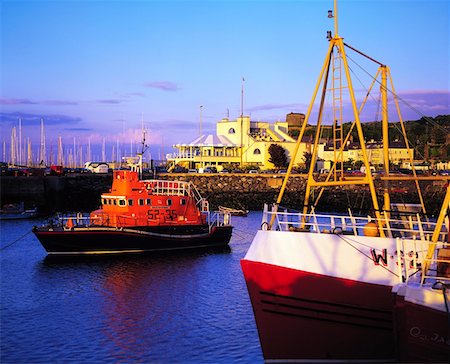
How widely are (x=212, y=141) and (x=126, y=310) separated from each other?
271 ft

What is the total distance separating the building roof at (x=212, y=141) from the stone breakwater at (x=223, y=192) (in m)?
23.4

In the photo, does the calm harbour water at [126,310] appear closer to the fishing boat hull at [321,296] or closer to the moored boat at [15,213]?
the fishing boat hull at [321,296]

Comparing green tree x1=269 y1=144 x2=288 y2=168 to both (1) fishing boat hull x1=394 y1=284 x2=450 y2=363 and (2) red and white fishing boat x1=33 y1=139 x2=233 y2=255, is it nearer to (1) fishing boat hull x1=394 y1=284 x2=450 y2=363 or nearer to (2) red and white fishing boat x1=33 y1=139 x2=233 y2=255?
(2) red and white fishing boat x1=33 y1=139 x2=233 y2=255

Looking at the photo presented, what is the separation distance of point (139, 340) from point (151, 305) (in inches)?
186

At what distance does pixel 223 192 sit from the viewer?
77.5 meters

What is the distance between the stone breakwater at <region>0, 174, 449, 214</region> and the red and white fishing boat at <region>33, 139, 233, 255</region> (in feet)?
80.2

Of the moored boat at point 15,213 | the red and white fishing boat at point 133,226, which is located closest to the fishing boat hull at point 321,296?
the red and white fishing boat at point 133,226

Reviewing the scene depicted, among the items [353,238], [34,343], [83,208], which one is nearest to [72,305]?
[34,343]

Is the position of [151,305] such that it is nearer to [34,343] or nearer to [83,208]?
[34,343]

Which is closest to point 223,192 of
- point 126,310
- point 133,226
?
point 133,226

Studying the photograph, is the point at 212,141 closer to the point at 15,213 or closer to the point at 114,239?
the point at 15,213

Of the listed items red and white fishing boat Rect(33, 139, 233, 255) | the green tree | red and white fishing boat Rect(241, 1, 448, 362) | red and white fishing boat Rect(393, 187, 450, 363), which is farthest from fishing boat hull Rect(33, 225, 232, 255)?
the green tree

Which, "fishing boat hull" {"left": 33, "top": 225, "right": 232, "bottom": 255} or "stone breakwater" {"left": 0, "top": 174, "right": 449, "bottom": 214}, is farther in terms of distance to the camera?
"stone breakwater" {"left": 0, "top": 174, "right": 449, "bottom": 214}

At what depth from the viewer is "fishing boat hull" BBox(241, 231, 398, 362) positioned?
15758 millimetres
